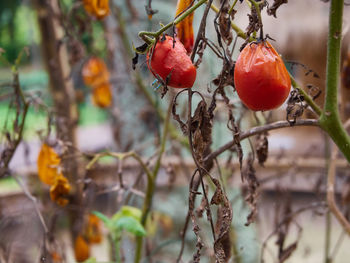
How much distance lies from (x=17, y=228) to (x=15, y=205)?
0.46 feet

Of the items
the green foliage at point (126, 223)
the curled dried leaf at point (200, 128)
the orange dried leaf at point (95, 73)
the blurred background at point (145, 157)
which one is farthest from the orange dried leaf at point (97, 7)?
the orange dried leaf at point (95, 73)

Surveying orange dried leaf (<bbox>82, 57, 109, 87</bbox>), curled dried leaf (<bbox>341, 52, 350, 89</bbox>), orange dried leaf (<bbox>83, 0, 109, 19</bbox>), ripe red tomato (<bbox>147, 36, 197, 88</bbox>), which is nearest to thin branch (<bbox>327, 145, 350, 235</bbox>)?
curled dried leaf (<bbox>341, 52, 350, 89</bbox>)

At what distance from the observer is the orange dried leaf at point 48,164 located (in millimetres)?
684

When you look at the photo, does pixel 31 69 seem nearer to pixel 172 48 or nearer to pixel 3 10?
pixel 3 10

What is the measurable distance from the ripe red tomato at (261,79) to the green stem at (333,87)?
0.08 m

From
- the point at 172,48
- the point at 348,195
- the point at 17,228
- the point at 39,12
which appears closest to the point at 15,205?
the point at 17,228

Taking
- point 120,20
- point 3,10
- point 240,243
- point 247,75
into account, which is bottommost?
point 240,243

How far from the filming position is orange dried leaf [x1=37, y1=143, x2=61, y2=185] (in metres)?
0.68

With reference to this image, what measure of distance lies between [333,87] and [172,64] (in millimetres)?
168

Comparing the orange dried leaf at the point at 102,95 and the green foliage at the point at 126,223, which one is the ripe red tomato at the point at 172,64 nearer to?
the green foliage at the point at 126,223

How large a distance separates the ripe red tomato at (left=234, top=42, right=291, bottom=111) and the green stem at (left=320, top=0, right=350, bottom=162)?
8 centimetres

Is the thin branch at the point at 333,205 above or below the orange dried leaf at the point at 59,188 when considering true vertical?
below

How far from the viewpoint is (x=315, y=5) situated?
2.08 metres

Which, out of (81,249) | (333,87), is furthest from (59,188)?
(333,87)
